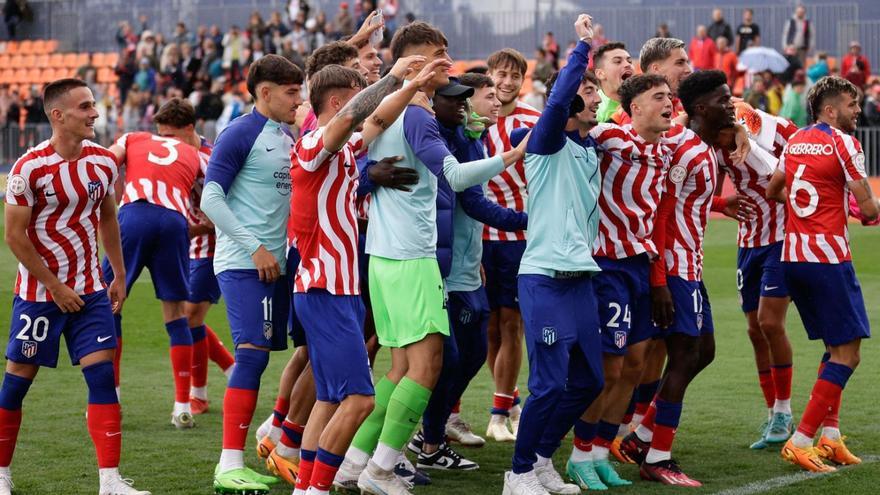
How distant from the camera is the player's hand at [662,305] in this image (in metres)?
7.19

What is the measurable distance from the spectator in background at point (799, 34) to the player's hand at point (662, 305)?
809 inches

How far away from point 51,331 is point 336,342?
152cm

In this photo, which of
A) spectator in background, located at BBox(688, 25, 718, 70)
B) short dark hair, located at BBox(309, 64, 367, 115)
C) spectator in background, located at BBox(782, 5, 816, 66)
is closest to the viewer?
short dark hair, located at BBox(309, 64, 367, 115)

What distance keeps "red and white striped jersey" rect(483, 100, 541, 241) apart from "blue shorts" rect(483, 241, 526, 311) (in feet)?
0.16

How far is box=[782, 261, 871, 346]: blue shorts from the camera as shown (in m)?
7.51

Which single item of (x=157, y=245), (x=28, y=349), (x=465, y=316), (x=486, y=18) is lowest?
(x=28, y=349)

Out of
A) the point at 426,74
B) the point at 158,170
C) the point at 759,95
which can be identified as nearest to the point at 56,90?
the point at 426,74

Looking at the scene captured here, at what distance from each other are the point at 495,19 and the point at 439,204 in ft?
84.4

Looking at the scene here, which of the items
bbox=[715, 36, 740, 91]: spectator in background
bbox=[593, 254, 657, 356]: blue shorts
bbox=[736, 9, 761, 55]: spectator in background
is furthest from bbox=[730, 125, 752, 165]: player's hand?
bbox=[736, 9, 761, 55]: spectator in background

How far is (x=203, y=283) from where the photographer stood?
9.55 meters

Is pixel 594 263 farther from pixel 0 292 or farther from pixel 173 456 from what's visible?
pixel 0 292

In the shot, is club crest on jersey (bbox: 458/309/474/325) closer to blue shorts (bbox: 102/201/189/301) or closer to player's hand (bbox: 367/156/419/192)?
player's hand (bbox: 367/156/419/192)

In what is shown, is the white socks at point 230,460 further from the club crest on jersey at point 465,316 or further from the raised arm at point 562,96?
the raised arm at point 562,96

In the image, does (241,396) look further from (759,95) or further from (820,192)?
(759,95)
